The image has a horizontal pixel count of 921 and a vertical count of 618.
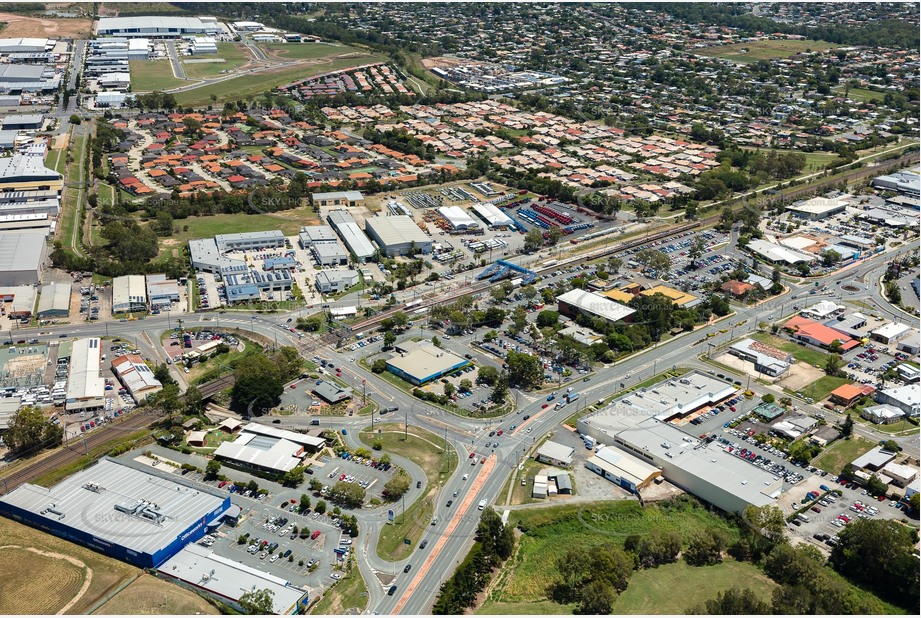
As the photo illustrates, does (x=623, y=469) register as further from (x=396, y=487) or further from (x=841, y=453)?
(x=841, y=453)

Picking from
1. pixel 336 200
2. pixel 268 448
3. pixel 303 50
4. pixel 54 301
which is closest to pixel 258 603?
pixel 268 448

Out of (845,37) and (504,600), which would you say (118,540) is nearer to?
(504,600)

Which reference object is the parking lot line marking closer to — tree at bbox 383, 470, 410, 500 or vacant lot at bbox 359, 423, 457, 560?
vacant lot at bbox 359, 423, 457, 560

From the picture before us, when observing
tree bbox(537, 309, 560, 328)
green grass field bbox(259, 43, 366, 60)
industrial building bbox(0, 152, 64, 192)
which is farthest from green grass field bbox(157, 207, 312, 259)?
green grass field bbox(259, 43, 366, 60)

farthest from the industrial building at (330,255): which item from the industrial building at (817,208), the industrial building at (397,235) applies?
the industrial building at (817,208)

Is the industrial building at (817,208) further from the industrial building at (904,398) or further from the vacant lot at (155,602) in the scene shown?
the vacant lot at (155,602)

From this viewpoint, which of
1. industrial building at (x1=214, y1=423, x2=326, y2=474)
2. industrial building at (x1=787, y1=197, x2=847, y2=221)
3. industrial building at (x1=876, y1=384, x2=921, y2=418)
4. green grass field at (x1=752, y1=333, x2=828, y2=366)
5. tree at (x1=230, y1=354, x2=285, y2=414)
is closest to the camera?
industrial building at (x1=214, y1=423, x2=326, y2=474)
